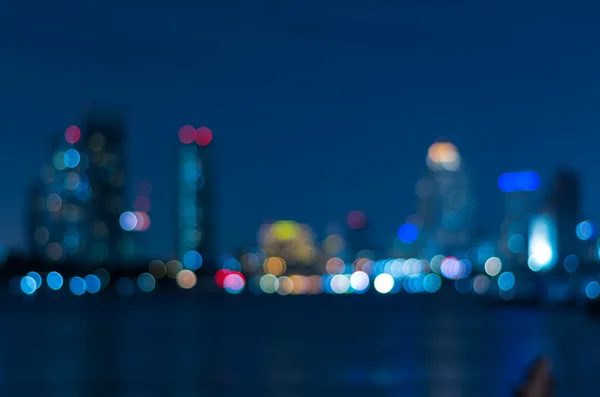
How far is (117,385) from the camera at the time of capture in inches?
1066

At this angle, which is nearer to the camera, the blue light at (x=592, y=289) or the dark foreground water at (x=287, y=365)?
the dark foreground water at (x=287, y=365)

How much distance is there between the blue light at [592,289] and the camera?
145450 millimetres

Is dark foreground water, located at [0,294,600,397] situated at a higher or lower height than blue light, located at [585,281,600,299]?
lower

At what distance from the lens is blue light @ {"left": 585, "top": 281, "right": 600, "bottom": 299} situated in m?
145

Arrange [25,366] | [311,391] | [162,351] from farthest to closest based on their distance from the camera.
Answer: [162,351] → [25,366] → [311,391]

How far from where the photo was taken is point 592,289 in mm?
154375

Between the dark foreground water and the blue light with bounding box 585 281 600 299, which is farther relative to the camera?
the blue light with bounding box 585 281 600 299

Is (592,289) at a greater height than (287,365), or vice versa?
(592,289)

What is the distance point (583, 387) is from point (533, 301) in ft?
380

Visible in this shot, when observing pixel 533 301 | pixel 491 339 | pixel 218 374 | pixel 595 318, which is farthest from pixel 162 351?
pixel 533 301

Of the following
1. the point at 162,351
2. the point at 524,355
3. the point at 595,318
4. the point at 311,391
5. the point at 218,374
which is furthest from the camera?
the point at 595,318

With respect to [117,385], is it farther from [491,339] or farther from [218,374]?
[491,339]

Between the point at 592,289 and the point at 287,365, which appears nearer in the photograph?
the point at 287,365

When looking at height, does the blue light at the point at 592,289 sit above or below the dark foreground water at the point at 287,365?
above
